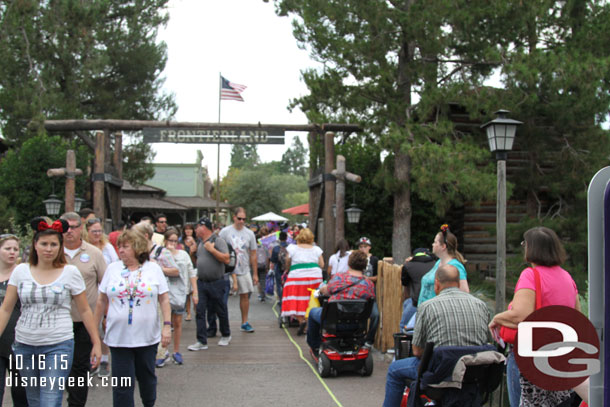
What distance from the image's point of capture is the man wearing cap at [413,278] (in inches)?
261

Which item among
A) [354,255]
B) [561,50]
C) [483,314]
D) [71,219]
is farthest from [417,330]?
[561,50]

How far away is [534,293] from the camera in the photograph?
3768 mm

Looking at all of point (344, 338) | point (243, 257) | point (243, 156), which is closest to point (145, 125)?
point (243, 257)

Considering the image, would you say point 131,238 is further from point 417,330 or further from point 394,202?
point 394,202

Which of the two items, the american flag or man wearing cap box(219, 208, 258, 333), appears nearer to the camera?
man wearing cap box(219, 208, 258, 333)

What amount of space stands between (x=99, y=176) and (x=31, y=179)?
12.4ft

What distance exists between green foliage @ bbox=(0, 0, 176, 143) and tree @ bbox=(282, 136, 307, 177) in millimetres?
93164

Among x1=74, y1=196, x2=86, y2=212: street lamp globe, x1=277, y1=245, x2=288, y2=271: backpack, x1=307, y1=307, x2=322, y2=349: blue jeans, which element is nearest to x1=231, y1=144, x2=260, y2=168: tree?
x1=74, y1=196, x2=86, y2=212: street lamp globe

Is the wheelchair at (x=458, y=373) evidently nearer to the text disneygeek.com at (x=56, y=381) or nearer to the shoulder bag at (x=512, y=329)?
the shoulder bag at (x=512, y=329)

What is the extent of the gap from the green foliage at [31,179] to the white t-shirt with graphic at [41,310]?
49.7ft

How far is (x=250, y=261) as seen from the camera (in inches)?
405

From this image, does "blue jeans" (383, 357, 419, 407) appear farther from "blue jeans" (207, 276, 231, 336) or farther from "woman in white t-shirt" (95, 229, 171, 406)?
"blue jeans" (207, 276, 231, 336)

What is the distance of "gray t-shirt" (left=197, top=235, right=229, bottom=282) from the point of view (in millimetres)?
8430

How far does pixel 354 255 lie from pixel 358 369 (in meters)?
1.39
